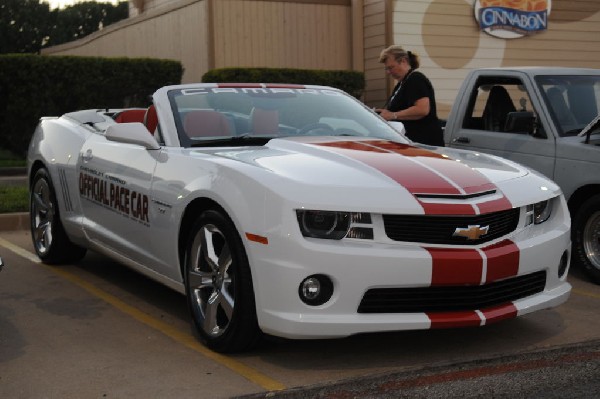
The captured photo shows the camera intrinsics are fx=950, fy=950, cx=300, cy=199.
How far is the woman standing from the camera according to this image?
338 inches

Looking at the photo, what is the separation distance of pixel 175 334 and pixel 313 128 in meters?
1.65

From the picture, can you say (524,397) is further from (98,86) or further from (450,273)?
(98,86)

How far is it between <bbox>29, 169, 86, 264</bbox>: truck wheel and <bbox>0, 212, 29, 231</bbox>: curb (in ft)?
6.57

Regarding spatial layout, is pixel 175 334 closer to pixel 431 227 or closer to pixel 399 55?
pixel 431 227

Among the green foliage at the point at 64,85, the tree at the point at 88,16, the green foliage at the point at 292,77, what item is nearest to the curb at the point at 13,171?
the green foliage at the point at 64,85

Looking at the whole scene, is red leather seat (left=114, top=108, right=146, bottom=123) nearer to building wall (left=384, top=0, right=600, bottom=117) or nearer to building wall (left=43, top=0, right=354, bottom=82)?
→ building wall (left=43, top=0, right=354, bottom=82)

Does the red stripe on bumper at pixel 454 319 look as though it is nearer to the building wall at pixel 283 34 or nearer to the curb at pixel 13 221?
the curb at pixel 13 221

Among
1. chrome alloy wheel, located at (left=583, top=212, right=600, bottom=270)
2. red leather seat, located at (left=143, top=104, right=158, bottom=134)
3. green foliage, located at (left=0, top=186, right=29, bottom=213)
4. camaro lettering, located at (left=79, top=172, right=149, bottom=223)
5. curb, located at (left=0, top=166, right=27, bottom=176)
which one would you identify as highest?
red leather seat, located at (left=143, top=104, right=158, bottom=134)

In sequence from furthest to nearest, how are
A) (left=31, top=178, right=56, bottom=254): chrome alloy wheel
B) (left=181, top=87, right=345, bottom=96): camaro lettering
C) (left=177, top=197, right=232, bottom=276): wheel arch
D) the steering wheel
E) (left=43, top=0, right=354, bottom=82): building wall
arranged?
1. (left=43, top=0, right=354, bottom=82): building wall
2. (left=31, top=178, right=56, bottom=254): chrome alloy wheel
3. (left=181, top=87, right=345, bottom=96): camaro lettering
4. the steering wheel
5. (left=177, top=197, right=232, bottom=276): wheel arch

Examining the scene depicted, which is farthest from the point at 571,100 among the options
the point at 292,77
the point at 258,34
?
the point at 258,34

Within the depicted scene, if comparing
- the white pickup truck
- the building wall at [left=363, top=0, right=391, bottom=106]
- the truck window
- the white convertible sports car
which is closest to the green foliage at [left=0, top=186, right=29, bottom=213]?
the white convertible sports car

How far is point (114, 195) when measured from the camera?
645cm

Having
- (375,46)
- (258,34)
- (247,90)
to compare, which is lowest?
(247,90)

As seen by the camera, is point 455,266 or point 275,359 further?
point 275,359
